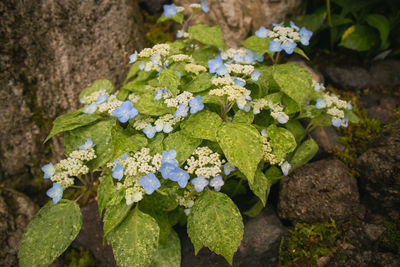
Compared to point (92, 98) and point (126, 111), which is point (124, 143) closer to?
point (126, 111)

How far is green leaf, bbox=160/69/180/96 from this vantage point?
1.76 m

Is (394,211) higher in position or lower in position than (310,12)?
lower

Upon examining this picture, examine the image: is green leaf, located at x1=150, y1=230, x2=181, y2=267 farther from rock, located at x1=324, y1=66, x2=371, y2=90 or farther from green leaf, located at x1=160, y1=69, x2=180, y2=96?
rock, located at x1=324, y1=66, x2=371, y2=90

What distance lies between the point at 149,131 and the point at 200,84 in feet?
1.65

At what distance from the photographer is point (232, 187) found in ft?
6.86

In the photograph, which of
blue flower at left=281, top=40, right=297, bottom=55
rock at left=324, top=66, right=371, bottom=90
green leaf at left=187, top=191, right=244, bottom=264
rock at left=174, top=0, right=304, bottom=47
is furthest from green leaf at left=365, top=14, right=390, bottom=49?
green leaf at left=187, top=191, right=244, bottom=264

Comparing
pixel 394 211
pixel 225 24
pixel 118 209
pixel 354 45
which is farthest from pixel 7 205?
→ pixel 354 45

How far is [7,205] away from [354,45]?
3.82m

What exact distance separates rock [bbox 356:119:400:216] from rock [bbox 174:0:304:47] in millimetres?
1851

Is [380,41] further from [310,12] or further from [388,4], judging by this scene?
[310,12]

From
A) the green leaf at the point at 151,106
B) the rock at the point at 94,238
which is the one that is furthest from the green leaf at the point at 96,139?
the rock at the point at 94,238

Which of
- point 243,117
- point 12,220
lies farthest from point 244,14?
point 12,220

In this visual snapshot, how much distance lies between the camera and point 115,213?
64.7 inches

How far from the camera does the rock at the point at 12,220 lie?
2.23 meters
